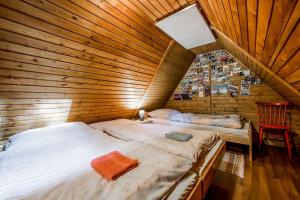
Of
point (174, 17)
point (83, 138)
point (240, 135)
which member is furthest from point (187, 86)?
point (83, 138)

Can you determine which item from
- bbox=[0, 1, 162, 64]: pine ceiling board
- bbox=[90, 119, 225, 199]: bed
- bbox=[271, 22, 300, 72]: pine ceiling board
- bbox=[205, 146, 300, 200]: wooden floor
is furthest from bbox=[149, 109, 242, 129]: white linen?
bbox=[0, 1, 162, 64]: pine ceiling board

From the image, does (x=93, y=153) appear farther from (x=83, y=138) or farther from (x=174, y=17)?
(x=174, y=17)

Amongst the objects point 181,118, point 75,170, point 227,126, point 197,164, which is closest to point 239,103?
point 227,126

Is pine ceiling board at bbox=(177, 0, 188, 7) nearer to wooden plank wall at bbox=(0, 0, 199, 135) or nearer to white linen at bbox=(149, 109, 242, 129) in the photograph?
wooden plank wall at bbox=(0, 0, 199, 135)

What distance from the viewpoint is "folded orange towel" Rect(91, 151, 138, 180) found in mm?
1103

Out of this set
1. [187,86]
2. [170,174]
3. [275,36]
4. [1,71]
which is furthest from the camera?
[187,86]

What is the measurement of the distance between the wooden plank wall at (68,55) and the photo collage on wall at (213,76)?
1.69 metres

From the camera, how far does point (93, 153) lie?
5.08ft

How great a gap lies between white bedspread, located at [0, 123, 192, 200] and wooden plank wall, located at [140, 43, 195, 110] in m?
2.06

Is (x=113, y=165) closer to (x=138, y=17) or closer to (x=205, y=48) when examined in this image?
(x=138, y=17)

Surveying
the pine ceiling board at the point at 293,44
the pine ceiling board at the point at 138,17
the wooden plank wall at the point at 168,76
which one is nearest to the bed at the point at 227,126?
the wooden plank wall at the point at 168,76

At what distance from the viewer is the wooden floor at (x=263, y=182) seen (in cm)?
175

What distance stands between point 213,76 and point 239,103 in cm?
95

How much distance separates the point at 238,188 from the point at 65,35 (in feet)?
9.50
